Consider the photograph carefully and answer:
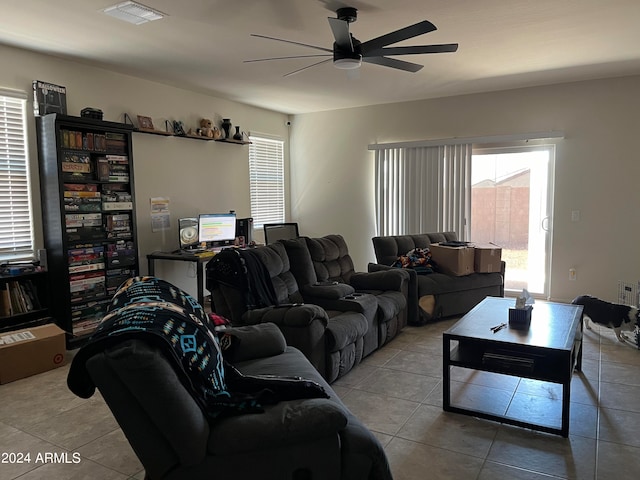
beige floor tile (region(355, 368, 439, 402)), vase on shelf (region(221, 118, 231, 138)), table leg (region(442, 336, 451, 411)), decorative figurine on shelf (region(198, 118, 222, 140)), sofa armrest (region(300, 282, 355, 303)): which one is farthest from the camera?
vase on shelf (region(221, 118, 231, 138))

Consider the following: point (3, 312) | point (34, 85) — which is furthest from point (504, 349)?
point (34, 85)

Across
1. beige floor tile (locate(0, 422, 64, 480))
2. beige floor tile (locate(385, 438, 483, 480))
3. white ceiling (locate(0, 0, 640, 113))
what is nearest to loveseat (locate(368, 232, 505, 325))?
white ceiling (locate(0, 0, 640, 113))

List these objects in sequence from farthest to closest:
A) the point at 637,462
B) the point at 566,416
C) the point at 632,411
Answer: the point at 632,411 → the point at 566,416 → the point at 637,462

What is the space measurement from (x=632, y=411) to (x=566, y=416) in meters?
0.62

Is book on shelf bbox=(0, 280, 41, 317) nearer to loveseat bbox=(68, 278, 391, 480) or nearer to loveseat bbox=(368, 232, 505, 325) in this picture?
loveseat bbox=(68, 278, 391, 480)

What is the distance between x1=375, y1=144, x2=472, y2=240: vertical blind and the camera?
599 cm

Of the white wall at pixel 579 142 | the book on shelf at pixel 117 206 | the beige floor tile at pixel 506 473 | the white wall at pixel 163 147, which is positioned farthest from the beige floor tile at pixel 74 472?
the white wall at pixel 579 142

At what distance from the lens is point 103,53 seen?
13.3ft

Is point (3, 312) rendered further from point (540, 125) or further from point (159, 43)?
point (540, 125)

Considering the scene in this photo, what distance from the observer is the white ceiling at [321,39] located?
3.13 meters

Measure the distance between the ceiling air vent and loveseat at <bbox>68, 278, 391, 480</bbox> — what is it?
2169 mm

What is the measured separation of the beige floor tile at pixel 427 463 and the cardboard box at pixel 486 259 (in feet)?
9.53

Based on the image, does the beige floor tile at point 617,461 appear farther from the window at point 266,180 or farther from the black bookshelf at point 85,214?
the window at point 266,180

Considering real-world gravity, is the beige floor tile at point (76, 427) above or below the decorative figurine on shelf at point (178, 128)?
below
